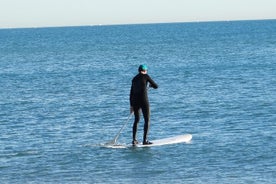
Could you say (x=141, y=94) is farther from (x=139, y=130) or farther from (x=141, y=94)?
(x=139, y=130)

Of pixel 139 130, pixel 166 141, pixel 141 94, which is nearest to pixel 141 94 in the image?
pixel 141 94

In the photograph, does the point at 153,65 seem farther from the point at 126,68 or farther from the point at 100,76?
the point at 100,76

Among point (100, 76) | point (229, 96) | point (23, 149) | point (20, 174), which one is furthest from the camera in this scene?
point (100, 76)

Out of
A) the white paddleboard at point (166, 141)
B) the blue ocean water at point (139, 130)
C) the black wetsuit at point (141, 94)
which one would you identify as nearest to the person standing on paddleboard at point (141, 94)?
the black wetsuit at point (141, 94)

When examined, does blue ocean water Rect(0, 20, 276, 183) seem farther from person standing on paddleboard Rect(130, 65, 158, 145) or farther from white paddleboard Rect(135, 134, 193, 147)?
person standing on paddleboard Rect(130, 65, 158, 145)

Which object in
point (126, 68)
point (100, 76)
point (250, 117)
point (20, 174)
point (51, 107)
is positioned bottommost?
point (20, 174)

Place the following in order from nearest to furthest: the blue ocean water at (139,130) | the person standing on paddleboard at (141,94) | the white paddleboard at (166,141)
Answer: the blue ocean water at (139,130) → the person standing on paddleboard at (141,94) → the white paddleboard at (166,141)

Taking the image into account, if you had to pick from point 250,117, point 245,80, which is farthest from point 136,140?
point 245,80

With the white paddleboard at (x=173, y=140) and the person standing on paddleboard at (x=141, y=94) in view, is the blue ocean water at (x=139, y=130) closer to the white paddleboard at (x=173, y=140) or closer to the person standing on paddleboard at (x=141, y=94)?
the white paddleboard at (x=173, y=140)

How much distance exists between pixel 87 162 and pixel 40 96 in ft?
64.7

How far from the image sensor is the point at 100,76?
53.4 m

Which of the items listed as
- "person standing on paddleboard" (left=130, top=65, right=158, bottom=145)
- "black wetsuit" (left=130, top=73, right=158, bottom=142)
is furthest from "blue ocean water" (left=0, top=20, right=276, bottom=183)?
"black wetsuit" (left=130, top=73, right=158, bottom=142)

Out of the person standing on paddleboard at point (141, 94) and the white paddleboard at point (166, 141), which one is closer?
the person standing on paddleboard at point (141, 94)

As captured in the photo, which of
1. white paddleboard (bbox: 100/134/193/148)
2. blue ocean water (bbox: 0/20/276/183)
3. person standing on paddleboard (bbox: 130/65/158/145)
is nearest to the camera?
blue ocean water (bbox: 0/20/276/183)
